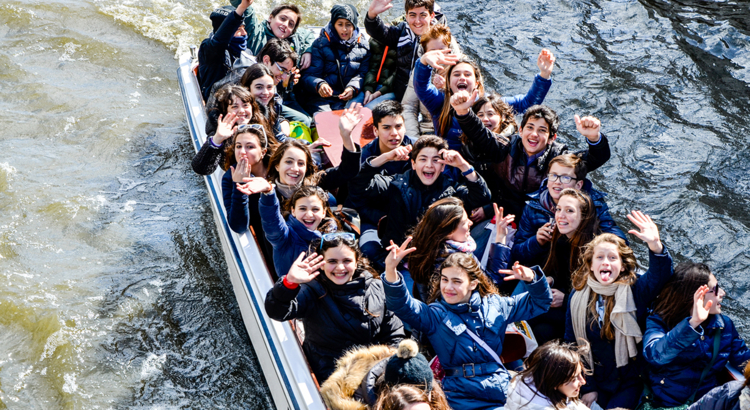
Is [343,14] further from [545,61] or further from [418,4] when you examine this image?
[545,61]

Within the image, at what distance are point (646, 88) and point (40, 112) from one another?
241 inches

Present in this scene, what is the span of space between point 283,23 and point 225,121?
1.54m

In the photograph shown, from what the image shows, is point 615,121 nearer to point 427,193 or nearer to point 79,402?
point 427,193

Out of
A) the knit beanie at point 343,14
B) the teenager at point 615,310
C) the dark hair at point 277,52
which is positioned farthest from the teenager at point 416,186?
the knit beanie at point 343,14

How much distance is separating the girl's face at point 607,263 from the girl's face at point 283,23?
3125 millimetres

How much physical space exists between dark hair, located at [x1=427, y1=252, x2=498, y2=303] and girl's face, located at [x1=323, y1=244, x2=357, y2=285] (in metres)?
0.39

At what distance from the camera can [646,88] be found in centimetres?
710

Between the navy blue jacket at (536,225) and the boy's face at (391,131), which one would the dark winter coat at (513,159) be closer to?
the navy blue jacket at (536,225)

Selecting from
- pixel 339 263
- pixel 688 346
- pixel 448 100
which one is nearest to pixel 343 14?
pixel 448 100

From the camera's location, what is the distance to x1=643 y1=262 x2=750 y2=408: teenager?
2941mm

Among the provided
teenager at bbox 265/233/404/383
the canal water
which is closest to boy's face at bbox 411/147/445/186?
teenager at bbox 265/233/404/383

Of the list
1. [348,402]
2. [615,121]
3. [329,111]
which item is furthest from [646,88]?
[348,402]

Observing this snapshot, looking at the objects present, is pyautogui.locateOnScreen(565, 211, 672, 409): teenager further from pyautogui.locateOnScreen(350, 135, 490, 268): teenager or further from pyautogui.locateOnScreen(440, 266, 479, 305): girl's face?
pyautogui.locateOnScreen(350, 135, 490, 268): teenager

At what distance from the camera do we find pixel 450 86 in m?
4.13
